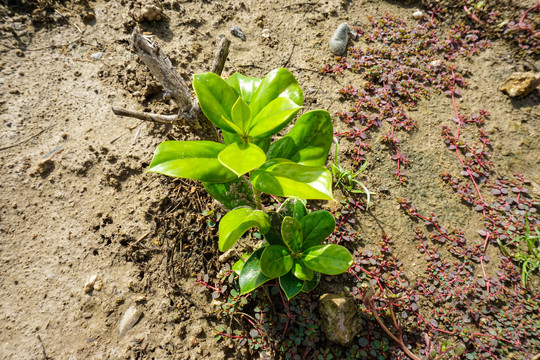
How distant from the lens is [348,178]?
250 cm

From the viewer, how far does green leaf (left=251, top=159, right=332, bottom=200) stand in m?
1.18

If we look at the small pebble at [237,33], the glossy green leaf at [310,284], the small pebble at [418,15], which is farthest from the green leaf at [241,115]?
the small pebble at [418,15]

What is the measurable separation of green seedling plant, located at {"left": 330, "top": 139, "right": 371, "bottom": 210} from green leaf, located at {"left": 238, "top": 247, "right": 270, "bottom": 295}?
3.58 feet

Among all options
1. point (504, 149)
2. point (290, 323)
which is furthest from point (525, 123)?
point (290, 323)

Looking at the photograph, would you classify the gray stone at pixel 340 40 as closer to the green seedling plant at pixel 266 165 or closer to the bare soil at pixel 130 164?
the bare soil at pixel 130 164

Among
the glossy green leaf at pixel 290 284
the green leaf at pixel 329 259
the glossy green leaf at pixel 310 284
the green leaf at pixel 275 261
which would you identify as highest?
the green leaf at pixel 329 259

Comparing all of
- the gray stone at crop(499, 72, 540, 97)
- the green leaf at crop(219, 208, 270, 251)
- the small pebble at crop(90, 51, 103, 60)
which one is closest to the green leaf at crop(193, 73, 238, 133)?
the green leaf at crop(219, 208, 270, 251)

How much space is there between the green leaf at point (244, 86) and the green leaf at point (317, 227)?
78cm

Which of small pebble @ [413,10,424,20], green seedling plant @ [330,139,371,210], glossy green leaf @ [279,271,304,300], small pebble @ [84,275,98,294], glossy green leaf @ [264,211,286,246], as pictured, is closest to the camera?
glossy green leaf @ [279,271,304,300]

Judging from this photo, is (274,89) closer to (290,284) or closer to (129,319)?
(290,284)

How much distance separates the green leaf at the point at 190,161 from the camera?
118 cm

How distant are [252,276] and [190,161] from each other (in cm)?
81

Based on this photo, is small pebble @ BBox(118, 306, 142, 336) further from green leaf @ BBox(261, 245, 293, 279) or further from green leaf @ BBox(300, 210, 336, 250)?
green leaf @ BBox(300, 210, 336, 250)

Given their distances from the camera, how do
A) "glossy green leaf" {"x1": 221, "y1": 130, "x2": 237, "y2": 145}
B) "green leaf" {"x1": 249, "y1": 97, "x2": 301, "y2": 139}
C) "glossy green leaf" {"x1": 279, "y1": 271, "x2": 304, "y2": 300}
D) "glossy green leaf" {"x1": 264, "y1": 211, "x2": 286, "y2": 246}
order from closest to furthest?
"green leaf" {"x1": 249, "y1": 97, "x2": 301, "y2": 139}
"glossy green leaf" {"x1": 221, "y1": 130, "x2": 237, "y2": 145}
"glossy green leaf" {"x1": 279, "y1": 271, "x2": 304, "y2": 300}
"glossy green leaf" {"x1": 264, "y1": 211, "x2": 286, "y2": 246}
